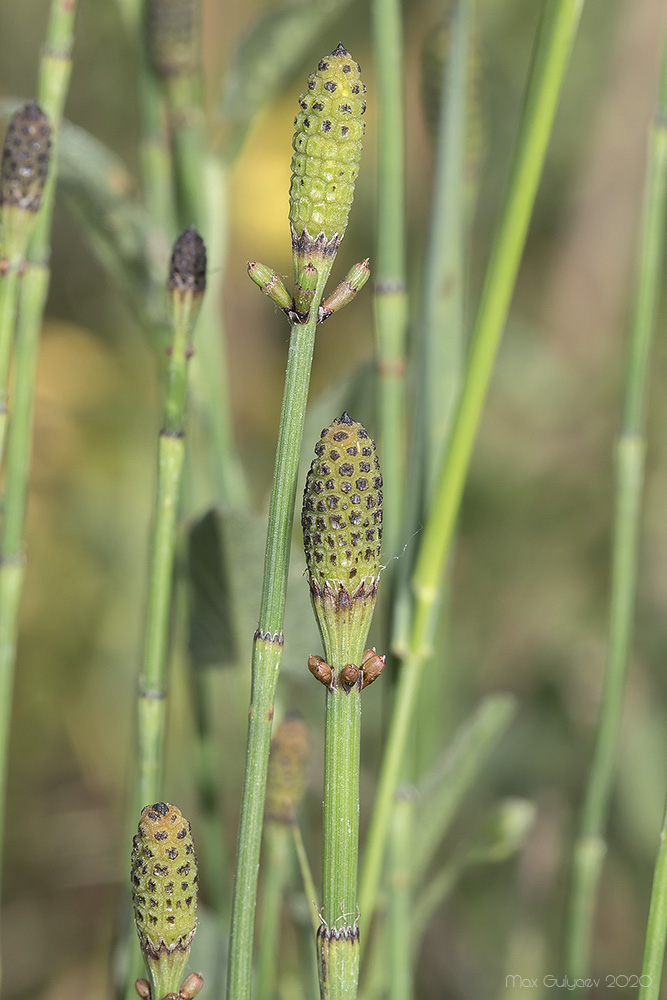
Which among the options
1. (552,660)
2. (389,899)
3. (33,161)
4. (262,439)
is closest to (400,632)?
(389,899)

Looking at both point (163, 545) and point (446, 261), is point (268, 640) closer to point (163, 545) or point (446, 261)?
point (163, 545)

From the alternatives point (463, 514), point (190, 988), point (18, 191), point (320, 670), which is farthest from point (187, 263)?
point (463, 514)

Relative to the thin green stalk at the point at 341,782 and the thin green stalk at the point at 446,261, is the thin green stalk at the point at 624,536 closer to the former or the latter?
the thin green stalk at the point at 446,261

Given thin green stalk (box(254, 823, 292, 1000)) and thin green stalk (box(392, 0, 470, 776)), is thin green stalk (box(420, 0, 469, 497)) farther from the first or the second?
thin green stalk (box(254, 823, 292, 1000))

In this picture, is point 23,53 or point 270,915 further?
point 23,53

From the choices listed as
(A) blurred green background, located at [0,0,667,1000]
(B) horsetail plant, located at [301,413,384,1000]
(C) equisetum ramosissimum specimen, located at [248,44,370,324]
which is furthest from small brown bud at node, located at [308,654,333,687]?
(A) blurred green background, located at [0,0,667,1000]

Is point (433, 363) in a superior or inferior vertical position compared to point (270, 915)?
A: superior

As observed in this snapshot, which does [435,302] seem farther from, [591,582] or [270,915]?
[591,582]
